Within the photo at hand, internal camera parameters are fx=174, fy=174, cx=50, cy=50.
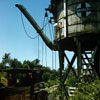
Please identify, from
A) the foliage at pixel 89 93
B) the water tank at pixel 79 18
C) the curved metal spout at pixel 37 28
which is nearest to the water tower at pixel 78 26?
the water tank at pixel 79 18

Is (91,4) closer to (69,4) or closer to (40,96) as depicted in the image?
(69,4)

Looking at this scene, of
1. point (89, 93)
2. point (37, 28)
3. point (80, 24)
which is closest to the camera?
point (89, 93)

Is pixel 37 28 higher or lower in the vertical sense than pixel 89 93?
higher

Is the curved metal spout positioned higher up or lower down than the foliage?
higher up

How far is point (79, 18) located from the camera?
11453mm

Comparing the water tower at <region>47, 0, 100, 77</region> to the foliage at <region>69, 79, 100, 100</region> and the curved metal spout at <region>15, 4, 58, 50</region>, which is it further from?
the foliage at <region>69, 79, 100, 100</region>

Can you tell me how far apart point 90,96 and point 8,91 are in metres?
4.87

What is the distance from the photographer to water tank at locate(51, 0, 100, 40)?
36.8 feet

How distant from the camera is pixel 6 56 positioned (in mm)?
57906

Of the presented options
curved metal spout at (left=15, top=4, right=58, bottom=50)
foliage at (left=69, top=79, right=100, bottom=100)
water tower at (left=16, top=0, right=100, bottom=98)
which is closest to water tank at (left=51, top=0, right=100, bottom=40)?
water tower at (left=16, top=0, right=100, bottom=98)

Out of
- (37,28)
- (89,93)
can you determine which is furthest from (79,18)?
(89,93)

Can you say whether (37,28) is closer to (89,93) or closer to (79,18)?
(79,18)

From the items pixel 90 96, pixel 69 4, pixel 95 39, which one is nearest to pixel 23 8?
pixel 69 4

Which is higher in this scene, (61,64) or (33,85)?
(61,64)
